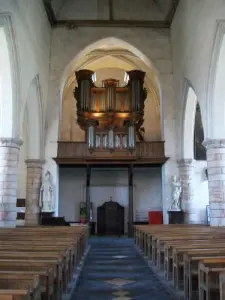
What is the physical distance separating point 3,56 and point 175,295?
9.65 meters

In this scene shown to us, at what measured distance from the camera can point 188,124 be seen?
54.9ft

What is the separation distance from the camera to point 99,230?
19578 mm

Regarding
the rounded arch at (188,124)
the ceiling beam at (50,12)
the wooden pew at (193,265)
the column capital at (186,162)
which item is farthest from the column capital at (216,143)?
the ceiling beam at (50,12)

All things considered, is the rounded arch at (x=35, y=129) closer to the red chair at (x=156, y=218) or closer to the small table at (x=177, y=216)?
the red chair at (x=156, y=218)

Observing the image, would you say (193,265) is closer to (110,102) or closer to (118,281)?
(118,281)

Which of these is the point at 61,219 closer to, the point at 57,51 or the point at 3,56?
the point at 3,56

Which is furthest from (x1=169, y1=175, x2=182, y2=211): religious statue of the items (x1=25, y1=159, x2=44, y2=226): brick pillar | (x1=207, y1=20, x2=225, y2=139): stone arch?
(x1=25, y1=159, x2=44, y2=226): brick pillar

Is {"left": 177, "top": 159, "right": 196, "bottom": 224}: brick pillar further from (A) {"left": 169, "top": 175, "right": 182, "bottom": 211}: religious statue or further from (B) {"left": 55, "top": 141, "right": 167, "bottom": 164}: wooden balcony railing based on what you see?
(B) {"left": 55, "top": 141, "right": 167, "bottom": 164}: wooden balcony railing

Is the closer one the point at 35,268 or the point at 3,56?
the point at 35,268

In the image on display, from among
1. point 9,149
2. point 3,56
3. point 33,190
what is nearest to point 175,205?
point 33,190

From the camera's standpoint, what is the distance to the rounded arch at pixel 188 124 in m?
16.3

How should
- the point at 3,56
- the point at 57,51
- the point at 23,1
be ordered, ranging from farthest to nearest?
1. the point at 57,51
2. the point at 23,1
3. the point at 3,56

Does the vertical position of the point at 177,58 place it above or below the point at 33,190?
above

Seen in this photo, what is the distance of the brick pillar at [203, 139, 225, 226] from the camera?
11.7m
